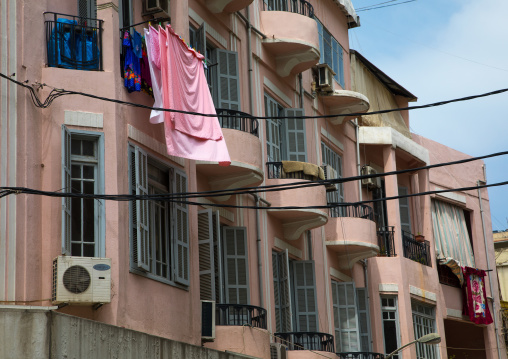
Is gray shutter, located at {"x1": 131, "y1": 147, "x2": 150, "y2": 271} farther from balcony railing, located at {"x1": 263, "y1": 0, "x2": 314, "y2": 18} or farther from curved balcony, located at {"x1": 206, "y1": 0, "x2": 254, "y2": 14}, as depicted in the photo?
balcony railing, located at {"x1": 263, "y1": 0, "x2": 314, "y2": 18}

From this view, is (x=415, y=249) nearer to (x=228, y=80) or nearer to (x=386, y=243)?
(x=386, y=243)

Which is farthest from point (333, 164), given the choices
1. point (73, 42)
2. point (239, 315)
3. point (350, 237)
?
point (73, 42)

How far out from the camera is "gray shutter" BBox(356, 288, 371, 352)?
79.6ft

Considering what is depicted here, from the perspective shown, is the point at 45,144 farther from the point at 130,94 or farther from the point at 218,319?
the point at 218,319

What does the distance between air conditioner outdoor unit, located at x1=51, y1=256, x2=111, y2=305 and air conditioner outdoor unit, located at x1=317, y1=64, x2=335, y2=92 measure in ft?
38.4

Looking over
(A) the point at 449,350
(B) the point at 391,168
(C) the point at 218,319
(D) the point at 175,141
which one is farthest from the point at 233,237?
(A) the point at 449,350

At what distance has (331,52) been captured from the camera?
26.6 m

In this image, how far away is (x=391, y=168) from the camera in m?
27.0

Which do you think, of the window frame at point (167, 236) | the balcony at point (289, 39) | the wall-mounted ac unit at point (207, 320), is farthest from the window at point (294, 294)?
the window frame at point (167, 236)

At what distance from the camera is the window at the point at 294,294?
68.3ft

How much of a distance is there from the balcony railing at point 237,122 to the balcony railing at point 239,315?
125 inches

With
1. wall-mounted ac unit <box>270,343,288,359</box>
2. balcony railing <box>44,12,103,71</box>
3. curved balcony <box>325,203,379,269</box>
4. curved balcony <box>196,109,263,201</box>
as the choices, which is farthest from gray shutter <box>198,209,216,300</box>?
curved balcony <box>325,203,379,269</box>

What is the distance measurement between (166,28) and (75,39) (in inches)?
57.7

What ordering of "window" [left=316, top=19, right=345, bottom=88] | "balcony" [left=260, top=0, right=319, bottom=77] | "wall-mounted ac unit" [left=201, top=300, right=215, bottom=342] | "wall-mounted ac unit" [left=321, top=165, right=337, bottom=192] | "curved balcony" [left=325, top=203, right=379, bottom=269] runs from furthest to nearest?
"window" [left=316, top=19, right=345, bottom=88] < "curved balcony" [left=325, top=203, right=379, bottom=269] < "wall-mounted ac unit" [left=321, top=165, right=337, bottom=192] < "balcony" [left=260, top=0, right=319, bottom=77] < "wall-mounted ac unit" [left=201, top=300, right=215, bottom=342]
